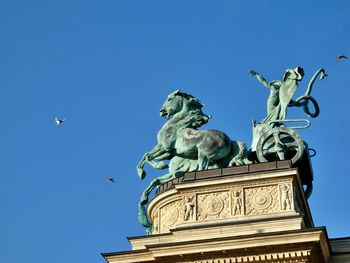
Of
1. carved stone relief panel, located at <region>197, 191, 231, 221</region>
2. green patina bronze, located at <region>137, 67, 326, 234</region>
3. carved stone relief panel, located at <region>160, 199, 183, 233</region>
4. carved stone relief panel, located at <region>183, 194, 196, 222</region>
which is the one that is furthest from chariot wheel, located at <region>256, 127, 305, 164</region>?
carved stone relief panel, located at <region>160, 199, 183, 233</region>

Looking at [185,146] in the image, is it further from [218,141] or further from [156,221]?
[156,221]

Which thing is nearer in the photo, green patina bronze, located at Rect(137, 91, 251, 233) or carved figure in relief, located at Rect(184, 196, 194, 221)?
carved figure in relief, located at Rect(184, 196, 194, 221)

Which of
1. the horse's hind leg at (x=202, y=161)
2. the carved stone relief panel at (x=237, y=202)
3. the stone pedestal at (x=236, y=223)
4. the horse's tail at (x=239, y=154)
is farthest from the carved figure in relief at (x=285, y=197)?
the horse's hind leg at (x=202, y=161)

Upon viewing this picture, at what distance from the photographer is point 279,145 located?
116 feet

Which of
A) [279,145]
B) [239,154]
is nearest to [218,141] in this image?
[239,154]

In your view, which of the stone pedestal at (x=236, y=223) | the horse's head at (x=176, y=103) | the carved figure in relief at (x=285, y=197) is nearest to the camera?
the stone pedestal at (x=236, y=223)

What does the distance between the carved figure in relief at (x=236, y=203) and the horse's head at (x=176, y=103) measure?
6.63 m

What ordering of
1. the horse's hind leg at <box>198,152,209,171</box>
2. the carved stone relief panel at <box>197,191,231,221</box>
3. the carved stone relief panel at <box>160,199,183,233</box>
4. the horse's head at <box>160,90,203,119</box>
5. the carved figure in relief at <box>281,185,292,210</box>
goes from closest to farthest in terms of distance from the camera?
the carved figure in relief at <box>281,185,292,210</box>, the carved stone relief panel at <box>197,191,231,221</box>, the carved stone relief panel at <box>160,199,183,233</box>, the horse's hind leg at <box>198,152,209,171</box>, the horse's head at <box>160,90,203,119</box>

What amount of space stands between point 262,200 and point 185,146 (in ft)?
16.9

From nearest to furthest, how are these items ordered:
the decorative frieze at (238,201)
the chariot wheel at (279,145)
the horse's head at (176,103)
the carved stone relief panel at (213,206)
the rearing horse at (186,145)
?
1. the decorative frieze at (238,201)
2. the carved stone relief panel at (213,206)
3. the chariot wheel at (279,145)
4. the rearing horse at (186,145)
5. the horse's head at (176,103)

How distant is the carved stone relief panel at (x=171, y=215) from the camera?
115 feet

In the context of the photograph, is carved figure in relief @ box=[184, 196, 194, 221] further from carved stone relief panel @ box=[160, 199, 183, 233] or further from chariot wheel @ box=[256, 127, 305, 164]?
chariot wheel @ box=[256, 127, 305, 164]

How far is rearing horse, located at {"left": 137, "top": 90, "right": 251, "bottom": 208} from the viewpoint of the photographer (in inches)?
1441

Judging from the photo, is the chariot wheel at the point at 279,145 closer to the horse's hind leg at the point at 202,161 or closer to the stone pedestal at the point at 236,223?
the stone pedestal at the point at 236,223
